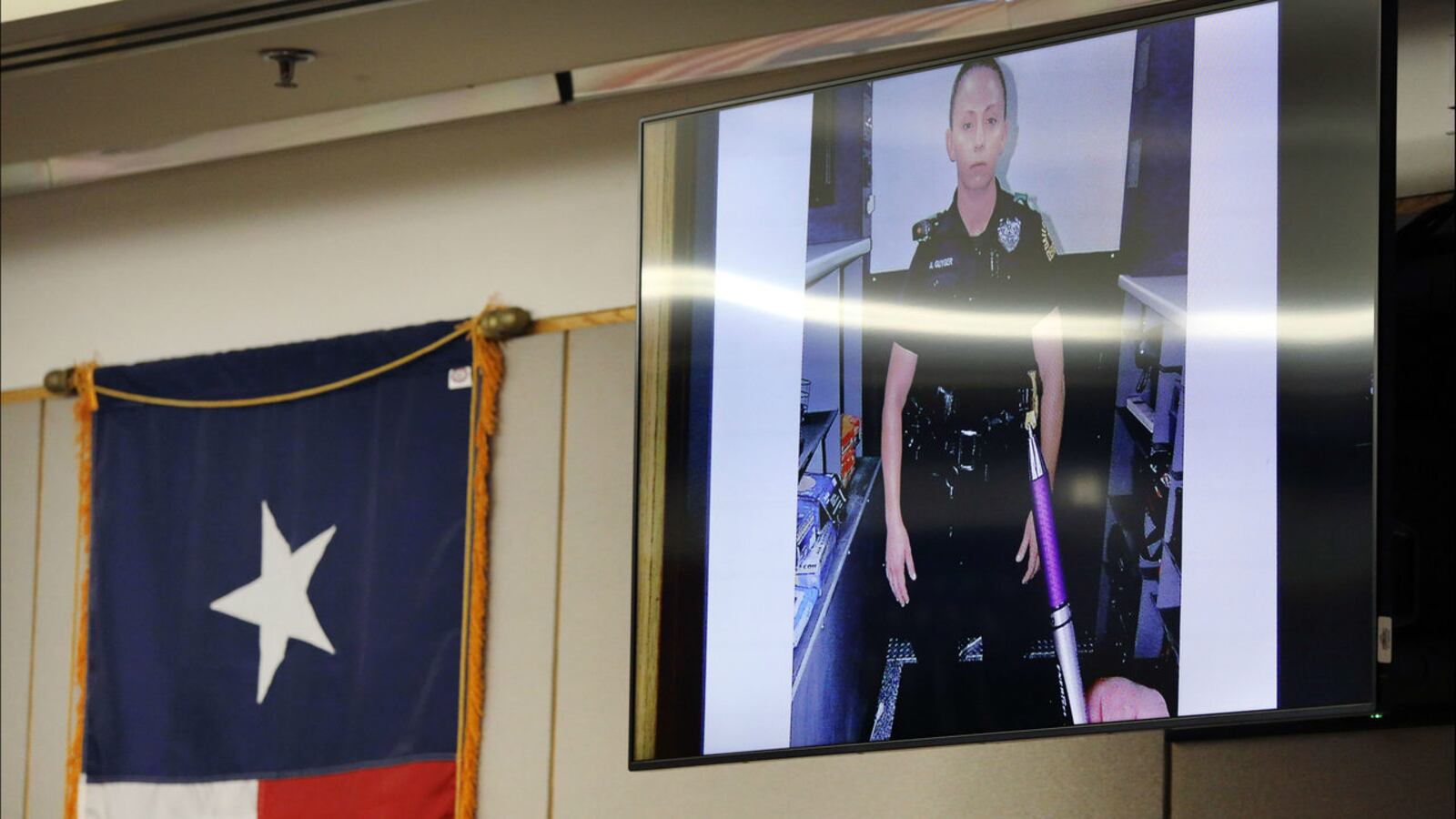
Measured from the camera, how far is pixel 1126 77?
1.85 metres

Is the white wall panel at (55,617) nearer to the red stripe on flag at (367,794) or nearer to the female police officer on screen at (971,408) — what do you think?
the red stripe on flag at (367,794)

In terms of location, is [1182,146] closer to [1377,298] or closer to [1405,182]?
[1377,298]

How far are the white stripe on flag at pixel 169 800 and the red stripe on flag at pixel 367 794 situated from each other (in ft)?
0.17

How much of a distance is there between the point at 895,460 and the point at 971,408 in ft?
0.40

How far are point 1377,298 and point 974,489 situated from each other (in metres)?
0.52

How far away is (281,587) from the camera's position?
306cm

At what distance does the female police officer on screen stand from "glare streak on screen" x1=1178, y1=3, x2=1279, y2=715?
181 millimetres

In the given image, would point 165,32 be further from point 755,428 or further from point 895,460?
point 895,460

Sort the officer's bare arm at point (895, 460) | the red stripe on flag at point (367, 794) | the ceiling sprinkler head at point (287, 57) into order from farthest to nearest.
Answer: the red stripe on flag at point (367, 794)
the ceiling sprinkler head at point (287, 57)
the officer's bare arm at point (895, 460)

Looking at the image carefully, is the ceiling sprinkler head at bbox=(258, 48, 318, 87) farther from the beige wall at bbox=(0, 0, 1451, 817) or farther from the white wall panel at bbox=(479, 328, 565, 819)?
the white wall panel at bbox=(479, 328, 565, 819)

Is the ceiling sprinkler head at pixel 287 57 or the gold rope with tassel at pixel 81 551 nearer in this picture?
the ceiling sprinkler head at pixel 287 57

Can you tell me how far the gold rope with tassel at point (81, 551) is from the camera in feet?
10.6

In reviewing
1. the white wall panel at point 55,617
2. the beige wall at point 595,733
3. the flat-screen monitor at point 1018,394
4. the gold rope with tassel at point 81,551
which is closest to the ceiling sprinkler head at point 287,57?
the beige wall at point 595,733

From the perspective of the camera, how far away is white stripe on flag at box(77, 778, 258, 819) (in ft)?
9.93
